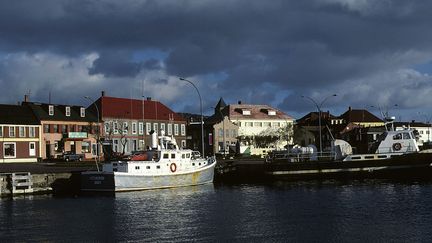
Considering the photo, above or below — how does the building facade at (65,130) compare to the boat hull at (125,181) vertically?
above

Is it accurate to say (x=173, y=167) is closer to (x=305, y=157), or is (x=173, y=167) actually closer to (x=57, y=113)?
(x=305, y=157)

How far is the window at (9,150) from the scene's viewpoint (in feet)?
294

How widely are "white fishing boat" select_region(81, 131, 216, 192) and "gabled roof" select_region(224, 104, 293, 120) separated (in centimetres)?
8482

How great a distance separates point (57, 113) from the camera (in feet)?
328

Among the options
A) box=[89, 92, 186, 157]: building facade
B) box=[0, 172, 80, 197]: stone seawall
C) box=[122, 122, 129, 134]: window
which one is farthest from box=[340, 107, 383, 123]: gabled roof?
box=[0, 172, 80, 197]: stone seawall

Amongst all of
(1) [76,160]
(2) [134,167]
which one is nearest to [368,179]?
(2) [134,167]

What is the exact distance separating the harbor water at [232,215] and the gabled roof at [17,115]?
4270 centimetres

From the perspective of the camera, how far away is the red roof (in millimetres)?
109938

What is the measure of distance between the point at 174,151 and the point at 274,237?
2834 cm

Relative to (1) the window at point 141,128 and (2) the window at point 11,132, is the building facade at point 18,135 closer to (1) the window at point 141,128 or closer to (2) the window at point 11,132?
(2) the window at point 11,132

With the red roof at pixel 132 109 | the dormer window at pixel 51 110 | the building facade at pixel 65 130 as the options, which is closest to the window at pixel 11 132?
the building facade at pixel 65 130

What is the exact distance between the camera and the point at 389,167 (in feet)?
197

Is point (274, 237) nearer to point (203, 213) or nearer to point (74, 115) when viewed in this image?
point (203, 213)

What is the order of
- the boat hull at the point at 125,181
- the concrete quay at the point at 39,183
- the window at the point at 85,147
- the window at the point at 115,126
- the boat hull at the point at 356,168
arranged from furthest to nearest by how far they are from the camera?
the window at the point at 115,126
the window at the point at 85,147
the boat hull at the point at 356,168
the boat hull at the point at 125,181
the concrete quay at the point at 39,183
